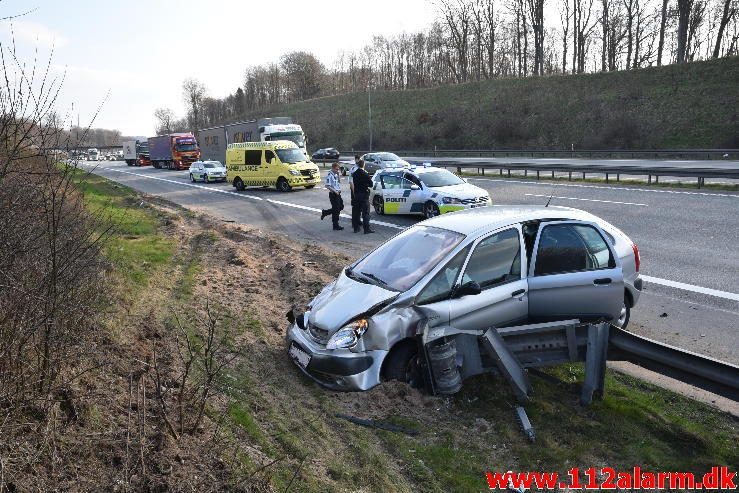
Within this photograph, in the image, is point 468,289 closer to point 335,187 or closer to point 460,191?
point 335,187

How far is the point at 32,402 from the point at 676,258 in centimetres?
1073

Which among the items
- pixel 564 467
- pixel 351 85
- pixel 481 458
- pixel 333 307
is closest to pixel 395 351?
pixel 333 307

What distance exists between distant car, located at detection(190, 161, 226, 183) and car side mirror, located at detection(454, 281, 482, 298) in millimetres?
31592

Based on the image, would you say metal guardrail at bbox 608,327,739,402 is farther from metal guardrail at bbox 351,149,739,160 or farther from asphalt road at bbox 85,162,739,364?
metal guardrail at bbox 351,149,739,160

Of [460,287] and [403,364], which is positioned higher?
[460,287]

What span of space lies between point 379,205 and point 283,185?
10300 millimetres

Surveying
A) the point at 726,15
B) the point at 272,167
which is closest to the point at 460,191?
the point at 272,167

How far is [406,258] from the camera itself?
242 inches

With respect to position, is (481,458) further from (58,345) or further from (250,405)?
(58,345)

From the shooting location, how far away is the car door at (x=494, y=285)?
5.56 m

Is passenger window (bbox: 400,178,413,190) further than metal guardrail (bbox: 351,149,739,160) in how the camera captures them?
No

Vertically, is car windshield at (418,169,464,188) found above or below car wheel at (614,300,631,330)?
above

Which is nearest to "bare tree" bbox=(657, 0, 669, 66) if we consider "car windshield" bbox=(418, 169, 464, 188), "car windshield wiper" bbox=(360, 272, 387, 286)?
"car windshield" bbox=(418, 169, 464, 188)

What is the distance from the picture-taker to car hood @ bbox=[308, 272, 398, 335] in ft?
17.7
